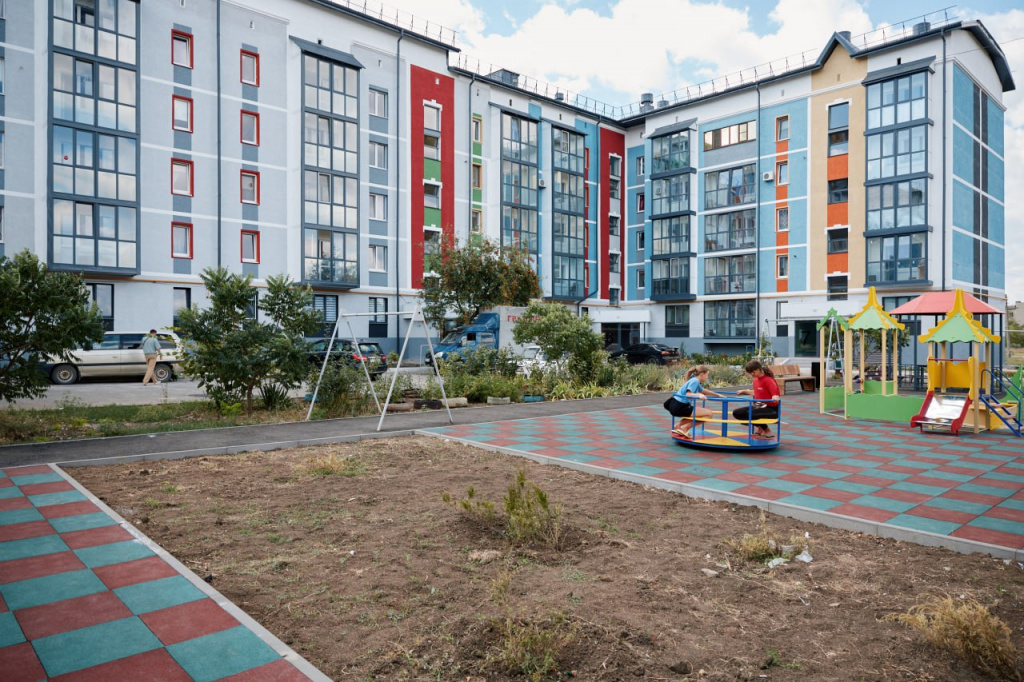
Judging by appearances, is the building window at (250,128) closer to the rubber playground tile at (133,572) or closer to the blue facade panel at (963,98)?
the rubber playground tile at (133,572)

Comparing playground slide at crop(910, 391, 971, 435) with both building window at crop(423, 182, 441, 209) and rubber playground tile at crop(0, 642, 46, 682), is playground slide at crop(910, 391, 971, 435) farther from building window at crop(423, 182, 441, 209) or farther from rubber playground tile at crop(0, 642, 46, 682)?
building window at crop(423, 182, 441, 209)

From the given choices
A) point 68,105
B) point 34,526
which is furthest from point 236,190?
point 34,526

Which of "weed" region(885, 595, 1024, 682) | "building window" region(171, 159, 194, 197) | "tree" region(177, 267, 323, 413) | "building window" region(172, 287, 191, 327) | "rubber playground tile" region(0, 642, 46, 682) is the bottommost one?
"rubber playground tile" region(0, 642, 46, 682)

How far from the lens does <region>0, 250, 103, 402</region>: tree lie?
10.1 metres

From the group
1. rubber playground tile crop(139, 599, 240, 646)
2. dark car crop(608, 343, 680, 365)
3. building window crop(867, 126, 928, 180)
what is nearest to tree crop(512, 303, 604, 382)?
rubber playground tile crop(139, 599, 240, 646)

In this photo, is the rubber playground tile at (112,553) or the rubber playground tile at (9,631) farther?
the rubber playground tile at (112,553)

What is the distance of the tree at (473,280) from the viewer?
30.6m

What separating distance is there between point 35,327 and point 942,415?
15446mm

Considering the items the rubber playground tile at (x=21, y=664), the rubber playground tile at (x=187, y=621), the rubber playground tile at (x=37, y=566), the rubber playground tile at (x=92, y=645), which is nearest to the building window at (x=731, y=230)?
the rubber playground tile at (x=37, y=566)

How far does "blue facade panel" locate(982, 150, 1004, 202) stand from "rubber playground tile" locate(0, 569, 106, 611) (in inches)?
1904

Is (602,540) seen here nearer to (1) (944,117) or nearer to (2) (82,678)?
(2) (82,678)

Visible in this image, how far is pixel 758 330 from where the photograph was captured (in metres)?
42.7

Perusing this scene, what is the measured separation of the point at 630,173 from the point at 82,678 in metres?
52.5

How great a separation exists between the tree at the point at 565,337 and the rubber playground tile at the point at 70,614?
15094 millimetres
